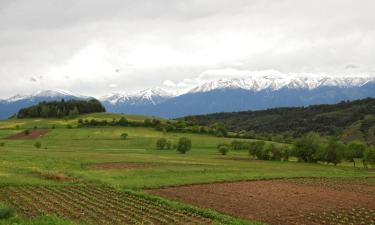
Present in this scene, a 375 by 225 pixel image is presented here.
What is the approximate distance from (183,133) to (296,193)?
5651 inches

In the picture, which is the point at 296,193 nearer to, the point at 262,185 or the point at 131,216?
the point at 262,185

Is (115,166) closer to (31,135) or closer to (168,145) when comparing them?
(168,145)

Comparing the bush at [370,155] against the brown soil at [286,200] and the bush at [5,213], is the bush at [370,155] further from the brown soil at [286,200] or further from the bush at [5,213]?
the bush at [5,213]

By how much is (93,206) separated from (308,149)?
8714 centimetres

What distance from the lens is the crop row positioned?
34.0 m

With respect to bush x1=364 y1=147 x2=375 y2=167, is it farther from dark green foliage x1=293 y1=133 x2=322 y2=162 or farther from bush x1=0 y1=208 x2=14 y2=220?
bush x1=0 y1=208 x2=14 y2=220

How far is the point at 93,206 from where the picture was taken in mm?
38625

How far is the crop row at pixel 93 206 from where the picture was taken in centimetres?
3397

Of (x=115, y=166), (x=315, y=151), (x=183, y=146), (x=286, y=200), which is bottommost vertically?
(x=286, y=200)

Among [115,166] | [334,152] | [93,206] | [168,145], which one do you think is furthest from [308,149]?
[93,206]

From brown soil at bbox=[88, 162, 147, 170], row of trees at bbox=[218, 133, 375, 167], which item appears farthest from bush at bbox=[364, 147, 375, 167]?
brown soil at bbox=[88, 162, 147, 170]

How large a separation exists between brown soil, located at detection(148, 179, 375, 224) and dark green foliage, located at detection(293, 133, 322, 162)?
50.7 meters

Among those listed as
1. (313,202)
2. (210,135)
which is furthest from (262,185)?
(210,135)

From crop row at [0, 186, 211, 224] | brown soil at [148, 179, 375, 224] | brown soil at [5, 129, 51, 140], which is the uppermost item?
brown soil at [5, 129, 51, 140]
